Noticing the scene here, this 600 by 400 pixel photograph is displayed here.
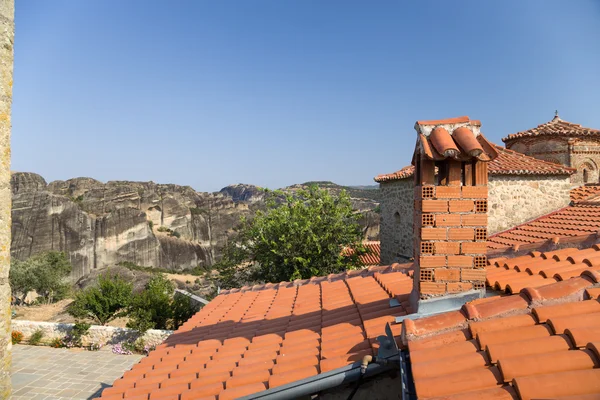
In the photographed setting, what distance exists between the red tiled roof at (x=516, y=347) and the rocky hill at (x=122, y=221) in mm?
28993

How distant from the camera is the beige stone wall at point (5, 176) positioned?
8.92 feet

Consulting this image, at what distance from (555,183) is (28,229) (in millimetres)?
42696

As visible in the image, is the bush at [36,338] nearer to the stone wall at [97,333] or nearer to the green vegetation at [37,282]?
the stone wall at [97,333]

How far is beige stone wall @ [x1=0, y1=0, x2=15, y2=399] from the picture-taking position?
8.92ft

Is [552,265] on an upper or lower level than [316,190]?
lower

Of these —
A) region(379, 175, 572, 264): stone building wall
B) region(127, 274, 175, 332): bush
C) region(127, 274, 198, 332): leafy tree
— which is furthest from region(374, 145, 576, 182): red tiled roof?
region(127, 274, 175, 332): bush

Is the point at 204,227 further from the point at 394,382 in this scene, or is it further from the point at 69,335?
the point at 394,382

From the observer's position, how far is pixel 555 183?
10969 millimetres

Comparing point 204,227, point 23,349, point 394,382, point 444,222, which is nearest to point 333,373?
point 394,382

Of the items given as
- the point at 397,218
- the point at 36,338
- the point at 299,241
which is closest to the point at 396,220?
the point at 397,218

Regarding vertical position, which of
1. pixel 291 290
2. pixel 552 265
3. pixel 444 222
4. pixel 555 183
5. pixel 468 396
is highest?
pixel 555 183

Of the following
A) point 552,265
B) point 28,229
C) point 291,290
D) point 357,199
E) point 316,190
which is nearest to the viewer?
point 552,265

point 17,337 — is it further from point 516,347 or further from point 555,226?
A: point 555,226

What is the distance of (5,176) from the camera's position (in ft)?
9.00
